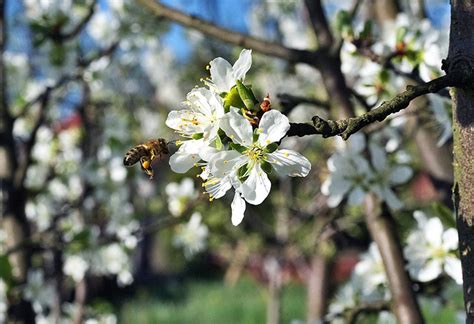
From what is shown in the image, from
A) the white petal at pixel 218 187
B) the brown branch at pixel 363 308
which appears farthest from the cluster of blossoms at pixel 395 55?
the white petal at pixel 218 187

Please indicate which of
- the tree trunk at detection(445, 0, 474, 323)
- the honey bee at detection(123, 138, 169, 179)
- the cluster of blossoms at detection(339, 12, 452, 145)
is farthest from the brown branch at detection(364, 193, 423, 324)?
the honey bee at detection(123, 138, 169, 179)

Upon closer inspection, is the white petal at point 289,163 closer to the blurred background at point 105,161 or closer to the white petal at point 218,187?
the white petal at point 218,187

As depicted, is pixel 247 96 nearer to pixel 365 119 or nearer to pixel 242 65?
pixel 242 65

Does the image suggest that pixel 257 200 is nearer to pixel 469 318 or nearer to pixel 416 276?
pixel 469 318

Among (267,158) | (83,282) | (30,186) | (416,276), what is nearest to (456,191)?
(267,158)

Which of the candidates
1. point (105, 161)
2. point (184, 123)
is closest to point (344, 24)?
point (184, 123)

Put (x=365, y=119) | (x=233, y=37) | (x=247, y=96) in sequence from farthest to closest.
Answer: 1. (x=233, y=37)
2. (x=247, y=96)
3. (x=365, y=119)
